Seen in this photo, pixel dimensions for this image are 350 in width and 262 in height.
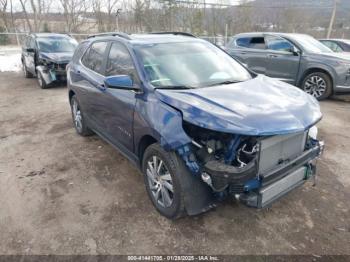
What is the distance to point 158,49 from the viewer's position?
3.50m

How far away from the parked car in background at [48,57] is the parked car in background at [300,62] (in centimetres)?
572

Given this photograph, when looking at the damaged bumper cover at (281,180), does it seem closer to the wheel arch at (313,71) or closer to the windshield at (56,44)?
the wheel arch at (313,71)

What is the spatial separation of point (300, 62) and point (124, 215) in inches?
252

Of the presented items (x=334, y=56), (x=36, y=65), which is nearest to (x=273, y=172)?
(x=334, y=56)

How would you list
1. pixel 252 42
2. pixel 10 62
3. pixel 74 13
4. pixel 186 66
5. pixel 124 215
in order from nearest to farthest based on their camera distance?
pixel 124 215, pixel 186 66, pixel 252 42, pixel 10 62, pixel 74 13

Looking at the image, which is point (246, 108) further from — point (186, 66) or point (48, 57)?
point (48, 57)

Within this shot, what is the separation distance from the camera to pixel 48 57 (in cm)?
952

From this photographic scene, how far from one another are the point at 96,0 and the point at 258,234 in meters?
32.0

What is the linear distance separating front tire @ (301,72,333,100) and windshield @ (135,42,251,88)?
440 centimetres

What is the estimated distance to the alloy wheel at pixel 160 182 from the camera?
2854 millimetres

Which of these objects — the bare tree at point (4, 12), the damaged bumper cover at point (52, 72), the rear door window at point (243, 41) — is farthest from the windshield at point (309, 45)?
the bare tree at point (4, 12)

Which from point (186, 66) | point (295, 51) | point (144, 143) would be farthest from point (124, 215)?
point (295, 51)

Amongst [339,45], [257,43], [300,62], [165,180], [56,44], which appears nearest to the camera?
[165,180]

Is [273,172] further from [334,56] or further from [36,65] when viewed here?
[36,65]
